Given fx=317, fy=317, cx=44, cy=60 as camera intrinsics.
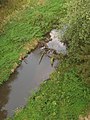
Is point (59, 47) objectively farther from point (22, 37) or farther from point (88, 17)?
point (88, 17)

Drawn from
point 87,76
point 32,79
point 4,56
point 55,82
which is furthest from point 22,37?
point 87,76

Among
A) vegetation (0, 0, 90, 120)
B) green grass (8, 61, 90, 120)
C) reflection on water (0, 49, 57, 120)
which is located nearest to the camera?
green grass (8, 61, 90, 120)

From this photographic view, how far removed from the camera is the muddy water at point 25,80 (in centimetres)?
2227

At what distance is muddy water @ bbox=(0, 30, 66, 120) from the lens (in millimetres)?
22266

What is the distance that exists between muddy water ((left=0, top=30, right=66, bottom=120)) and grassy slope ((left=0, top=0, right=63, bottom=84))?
0.76 meters

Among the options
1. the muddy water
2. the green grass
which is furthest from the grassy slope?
the green grass

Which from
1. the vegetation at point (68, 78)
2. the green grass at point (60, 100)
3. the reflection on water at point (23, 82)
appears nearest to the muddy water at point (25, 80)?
the reflection on water at point (23, 82)

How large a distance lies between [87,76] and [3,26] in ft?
35.6

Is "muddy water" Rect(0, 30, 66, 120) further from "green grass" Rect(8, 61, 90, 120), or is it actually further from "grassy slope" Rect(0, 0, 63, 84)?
"green grass" Rect(8, 61, 90, 120)

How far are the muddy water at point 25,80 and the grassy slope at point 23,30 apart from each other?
29.9 inches

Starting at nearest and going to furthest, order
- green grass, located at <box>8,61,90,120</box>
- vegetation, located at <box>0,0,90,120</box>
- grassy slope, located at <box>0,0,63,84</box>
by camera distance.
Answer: green grass, located at <box>8,61,90,120</box> → vegetation, located at <box>0,0,90,120</box> → grassy slope, located at <box>0,0,63,84</box>

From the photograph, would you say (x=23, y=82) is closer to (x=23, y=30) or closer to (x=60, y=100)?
(x=60, y=100)

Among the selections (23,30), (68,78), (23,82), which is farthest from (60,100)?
(23,30)

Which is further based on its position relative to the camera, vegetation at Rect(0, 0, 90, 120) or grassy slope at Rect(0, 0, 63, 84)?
grassy slope at Rect(0, 0, 63, 84)
